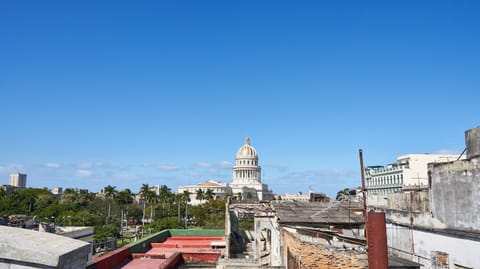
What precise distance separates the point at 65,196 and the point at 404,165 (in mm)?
71634

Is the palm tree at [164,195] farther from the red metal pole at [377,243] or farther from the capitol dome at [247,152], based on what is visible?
the red metal pole at [377,243]

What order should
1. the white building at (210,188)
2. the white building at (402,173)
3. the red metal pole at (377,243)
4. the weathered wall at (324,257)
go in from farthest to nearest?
1. the white building at (210,188)
2. the white building at (402,173)
3. the weathered wall at (324,257)
4. the red metal pole at (377,243)

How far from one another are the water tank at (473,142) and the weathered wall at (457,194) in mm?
301

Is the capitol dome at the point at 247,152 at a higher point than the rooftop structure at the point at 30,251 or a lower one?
higher

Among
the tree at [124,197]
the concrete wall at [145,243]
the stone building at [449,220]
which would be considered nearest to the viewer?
the stone building at [449,220]

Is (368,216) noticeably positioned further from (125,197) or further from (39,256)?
(125,197)

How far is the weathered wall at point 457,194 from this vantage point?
13.0 meters

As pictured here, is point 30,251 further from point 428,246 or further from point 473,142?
point 428,246

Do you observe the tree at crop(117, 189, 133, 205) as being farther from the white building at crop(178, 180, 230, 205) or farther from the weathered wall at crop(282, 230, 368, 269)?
the weathered wall at crop(282, 230, 368, 269)

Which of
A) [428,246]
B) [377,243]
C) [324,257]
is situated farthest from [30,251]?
[428,246]

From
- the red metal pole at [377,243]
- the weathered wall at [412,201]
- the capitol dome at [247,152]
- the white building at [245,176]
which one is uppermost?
the capitol dome at [247,152]

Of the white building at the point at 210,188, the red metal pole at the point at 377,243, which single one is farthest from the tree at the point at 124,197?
the red metal pole at the point at 377,243

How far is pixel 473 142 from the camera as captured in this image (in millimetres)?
13695

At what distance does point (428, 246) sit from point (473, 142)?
417 centimetres
